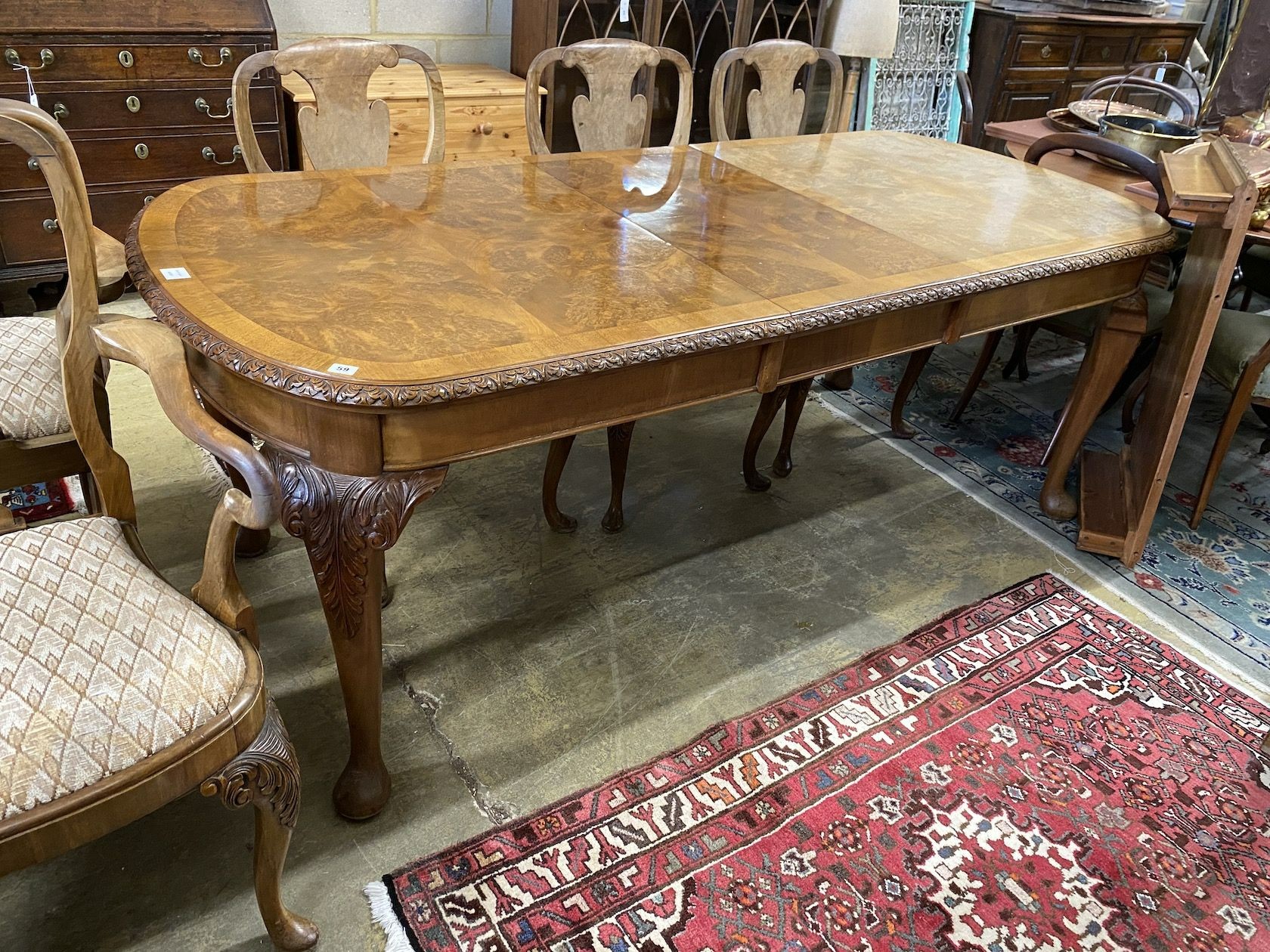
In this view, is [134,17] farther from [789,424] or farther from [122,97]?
[789,424]

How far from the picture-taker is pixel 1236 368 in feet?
7.68

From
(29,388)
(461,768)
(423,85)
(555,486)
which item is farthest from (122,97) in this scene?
(461,768)

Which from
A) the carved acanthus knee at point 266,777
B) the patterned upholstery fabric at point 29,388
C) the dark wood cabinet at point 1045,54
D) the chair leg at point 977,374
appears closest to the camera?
the carved acanthus knee at point 266,777

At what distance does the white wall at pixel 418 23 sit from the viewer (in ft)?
10.6

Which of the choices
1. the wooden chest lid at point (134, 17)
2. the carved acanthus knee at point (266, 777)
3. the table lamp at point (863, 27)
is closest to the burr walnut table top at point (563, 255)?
the carved acanthus knee at point (266, 777)

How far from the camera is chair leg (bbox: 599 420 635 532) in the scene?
211 cm

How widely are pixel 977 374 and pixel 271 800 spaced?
7.80 ft

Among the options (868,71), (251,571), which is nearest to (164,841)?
(251,571)

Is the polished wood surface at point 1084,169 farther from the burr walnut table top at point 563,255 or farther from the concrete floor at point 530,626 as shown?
the concrete floor at point 530,626

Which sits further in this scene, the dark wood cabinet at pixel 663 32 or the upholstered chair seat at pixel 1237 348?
the dark wood cabinet at pixel 663 32

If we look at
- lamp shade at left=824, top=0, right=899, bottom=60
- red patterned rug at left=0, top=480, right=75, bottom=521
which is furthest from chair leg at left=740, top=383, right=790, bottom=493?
lamp shade at left=824, top=0, right=899, bottom=60

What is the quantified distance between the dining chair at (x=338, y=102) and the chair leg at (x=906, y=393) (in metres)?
1.40

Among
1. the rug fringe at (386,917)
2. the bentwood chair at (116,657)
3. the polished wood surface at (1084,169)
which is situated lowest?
the rug fringe at (386,917)

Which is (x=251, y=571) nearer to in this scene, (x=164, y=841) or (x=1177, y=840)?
(x=164, y=841)
